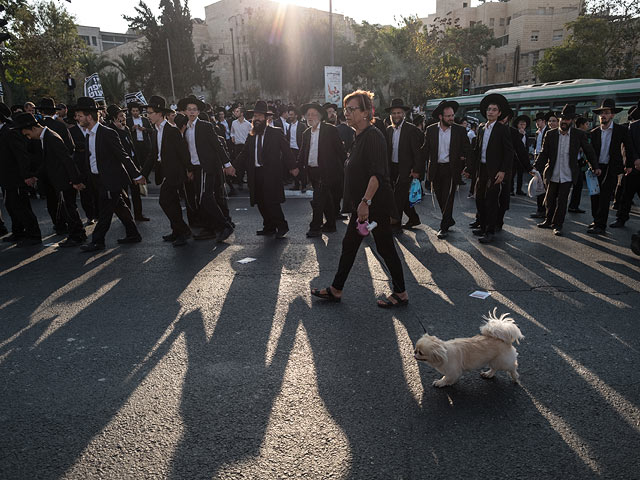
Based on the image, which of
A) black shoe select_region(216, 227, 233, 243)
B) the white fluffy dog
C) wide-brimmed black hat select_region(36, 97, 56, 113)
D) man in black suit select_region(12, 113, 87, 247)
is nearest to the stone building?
Answer: wide-brimmed black hat select_region(36, 97, 56, 113)

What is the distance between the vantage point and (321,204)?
7.64 metres

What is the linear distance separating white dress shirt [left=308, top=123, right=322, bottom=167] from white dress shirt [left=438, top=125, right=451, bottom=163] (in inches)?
78.0

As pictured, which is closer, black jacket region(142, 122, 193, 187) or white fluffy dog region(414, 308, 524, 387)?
white fluffy dog region(414, 308, 524, 387)

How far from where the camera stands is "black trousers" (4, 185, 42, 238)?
283 inches

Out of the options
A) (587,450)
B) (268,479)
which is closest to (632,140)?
(587,450)

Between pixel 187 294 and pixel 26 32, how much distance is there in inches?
1266

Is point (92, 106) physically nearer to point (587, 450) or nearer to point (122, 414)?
point (122, 414)

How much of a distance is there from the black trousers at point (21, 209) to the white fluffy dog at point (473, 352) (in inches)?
270

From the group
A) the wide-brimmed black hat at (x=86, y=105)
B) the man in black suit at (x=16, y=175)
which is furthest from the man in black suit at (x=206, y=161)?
the man in black suit at (x=16, y=175)

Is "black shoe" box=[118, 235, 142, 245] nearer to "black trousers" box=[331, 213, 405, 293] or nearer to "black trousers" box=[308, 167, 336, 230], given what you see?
"black trousers" box=[308, 167, 336, 230]

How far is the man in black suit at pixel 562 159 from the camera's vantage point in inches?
296

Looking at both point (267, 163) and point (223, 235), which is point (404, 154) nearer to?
point (267, 163)

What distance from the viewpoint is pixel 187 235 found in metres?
7.45

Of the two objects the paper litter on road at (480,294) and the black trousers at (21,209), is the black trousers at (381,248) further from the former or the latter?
Answer: the black trousers at (21,209)
